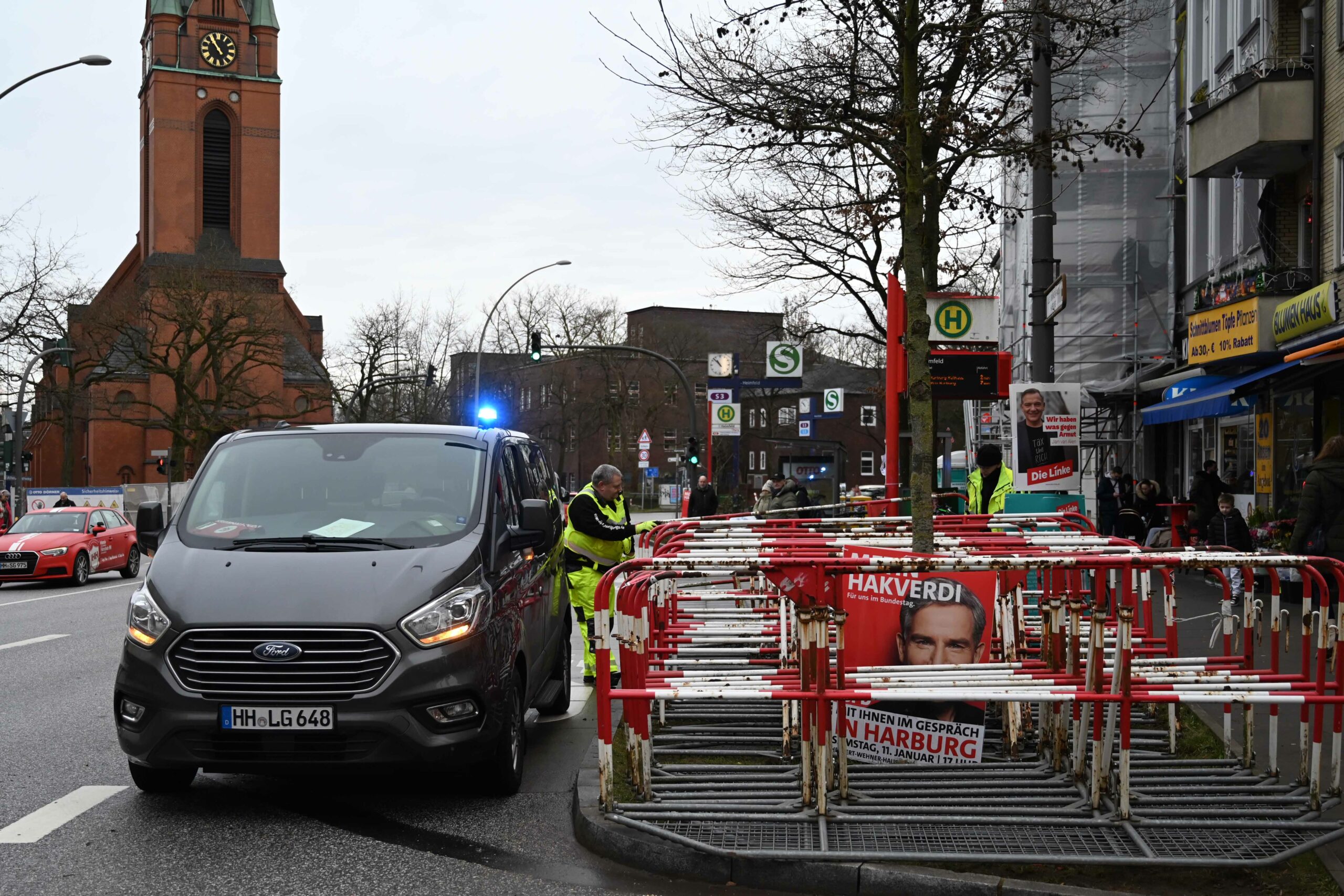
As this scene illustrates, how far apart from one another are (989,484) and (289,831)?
7882 millimetres

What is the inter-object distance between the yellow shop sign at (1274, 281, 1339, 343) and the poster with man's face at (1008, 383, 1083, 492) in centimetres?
340

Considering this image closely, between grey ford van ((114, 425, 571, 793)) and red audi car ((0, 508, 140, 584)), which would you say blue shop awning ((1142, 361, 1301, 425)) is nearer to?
grey ford van ((114, 425, 571, 793))

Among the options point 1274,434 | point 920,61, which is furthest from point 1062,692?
point 1274,434

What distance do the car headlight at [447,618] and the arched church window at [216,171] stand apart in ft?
218

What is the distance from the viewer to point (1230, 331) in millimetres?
18656

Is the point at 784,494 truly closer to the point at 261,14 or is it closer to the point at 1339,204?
the point at 1339,204

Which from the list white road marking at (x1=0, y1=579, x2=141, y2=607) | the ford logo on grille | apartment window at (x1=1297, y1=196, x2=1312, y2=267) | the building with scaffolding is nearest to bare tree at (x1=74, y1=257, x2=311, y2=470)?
white road marking at (x1=0, y1=579, x2=141, y2=607)

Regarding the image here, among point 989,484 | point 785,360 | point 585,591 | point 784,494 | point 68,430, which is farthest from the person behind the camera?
point 68,430

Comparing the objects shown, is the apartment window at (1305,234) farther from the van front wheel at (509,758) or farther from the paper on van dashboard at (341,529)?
the paper on van dashboard at (341,529)

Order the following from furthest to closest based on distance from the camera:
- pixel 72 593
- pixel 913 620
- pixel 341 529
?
pixel 72 593, pixel 341 529, pixel 913 620

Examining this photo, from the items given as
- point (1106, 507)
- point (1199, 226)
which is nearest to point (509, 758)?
point (1106, 507)

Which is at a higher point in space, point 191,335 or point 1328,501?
point 191,335

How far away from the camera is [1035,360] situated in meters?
14.0

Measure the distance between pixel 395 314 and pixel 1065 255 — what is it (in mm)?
48401
